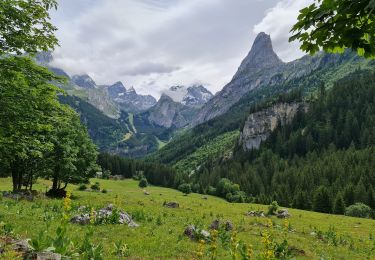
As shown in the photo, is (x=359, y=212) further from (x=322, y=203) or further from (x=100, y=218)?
(x=100, y=218)

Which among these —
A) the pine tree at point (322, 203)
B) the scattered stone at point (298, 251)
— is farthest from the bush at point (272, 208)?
the pine tree at point (322, 203)

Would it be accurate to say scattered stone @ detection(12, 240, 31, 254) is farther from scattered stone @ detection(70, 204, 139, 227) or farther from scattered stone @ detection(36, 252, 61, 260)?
scattered stone @ detection(70, 204, 139, 227)

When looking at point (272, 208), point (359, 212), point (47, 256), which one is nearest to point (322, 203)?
point (359, 212)

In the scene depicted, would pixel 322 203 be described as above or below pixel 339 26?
below

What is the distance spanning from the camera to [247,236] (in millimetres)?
26781

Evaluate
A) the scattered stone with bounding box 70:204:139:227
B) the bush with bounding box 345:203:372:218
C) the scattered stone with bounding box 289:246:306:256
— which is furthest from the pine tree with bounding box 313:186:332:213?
the scattered stone with bounding box 70:204:139:227

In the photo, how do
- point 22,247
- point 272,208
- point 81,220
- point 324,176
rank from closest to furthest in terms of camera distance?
point 22,247 < point 81,220 < point 272,208 < point 324,176

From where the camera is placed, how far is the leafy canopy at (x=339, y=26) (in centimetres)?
696

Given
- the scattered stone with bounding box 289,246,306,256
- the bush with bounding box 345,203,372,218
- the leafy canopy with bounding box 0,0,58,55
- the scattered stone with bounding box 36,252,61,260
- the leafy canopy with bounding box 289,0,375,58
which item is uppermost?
the leafy canopy with bounding box 0,0,58,55

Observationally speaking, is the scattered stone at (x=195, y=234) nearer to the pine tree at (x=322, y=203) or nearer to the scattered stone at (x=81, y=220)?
the scattered stone at (x=81, y=220)

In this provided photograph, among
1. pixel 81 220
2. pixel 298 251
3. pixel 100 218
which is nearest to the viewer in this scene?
pixel 298 251

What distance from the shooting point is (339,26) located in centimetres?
732

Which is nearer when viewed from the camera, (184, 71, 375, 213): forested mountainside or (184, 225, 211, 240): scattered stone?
(184, 225, 211, 240): scattered stone

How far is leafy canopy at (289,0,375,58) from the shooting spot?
6.96 meters
